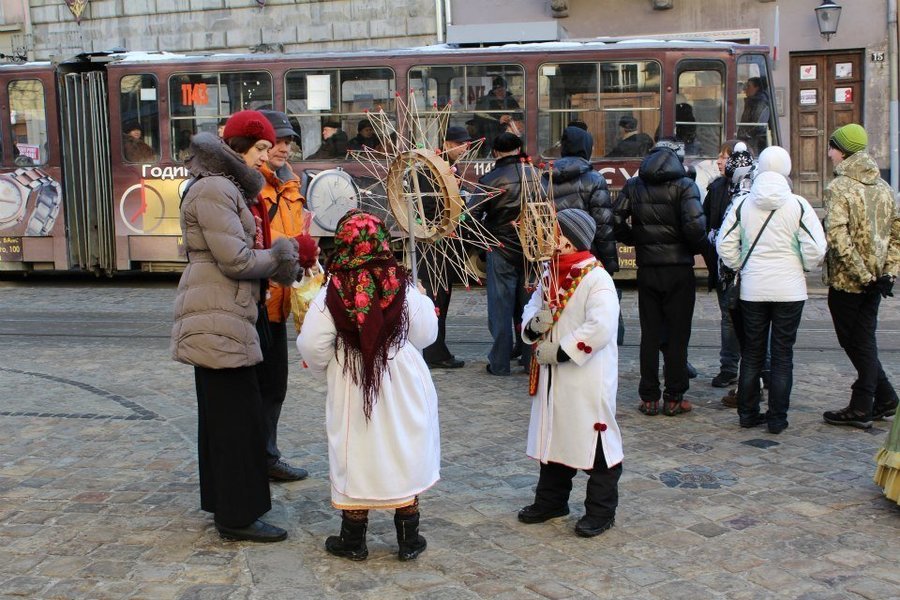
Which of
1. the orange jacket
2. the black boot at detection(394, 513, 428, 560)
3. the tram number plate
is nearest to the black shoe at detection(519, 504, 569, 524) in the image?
the black boot at detection(394, 513, 428, 560)

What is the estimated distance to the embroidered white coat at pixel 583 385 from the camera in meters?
4.82

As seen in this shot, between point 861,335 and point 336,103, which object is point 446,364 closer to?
point 861,335

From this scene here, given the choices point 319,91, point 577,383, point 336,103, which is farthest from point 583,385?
point 319,91

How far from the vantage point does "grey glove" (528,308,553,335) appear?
496 cm

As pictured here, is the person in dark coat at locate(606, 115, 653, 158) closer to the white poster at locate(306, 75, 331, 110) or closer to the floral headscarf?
the white poster at locate(306, 75, 331, 110)

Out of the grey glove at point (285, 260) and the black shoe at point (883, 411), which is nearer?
the grey glove at point (285, 260)

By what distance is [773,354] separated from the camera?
6629 mm

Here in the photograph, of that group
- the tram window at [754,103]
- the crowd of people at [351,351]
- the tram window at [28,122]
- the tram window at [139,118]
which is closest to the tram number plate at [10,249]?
the tram window at [28,122]

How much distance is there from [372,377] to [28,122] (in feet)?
38.8

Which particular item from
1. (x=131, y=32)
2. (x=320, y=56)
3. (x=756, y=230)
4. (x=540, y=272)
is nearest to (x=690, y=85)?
(x=320, y=56)

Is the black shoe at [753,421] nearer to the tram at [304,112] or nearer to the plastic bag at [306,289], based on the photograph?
the plastic bag at [306,289]

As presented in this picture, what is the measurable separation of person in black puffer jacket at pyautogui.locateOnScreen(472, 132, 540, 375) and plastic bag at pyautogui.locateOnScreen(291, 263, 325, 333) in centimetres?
310

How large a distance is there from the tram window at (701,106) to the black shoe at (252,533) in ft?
31.1

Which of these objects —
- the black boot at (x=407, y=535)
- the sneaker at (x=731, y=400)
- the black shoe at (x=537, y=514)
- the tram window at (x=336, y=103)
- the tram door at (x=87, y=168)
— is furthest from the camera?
the tram door at (x=87, y=168)
